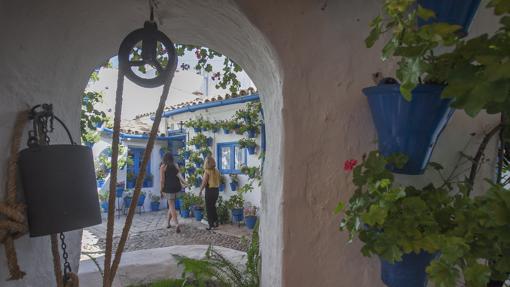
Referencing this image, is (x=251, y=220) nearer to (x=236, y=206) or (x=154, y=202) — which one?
(x=236, y=206)

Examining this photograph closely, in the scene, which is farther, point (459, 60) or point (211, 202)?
point (211, 202)

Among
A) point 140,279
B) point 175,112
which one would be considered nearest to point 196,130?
point 175,112

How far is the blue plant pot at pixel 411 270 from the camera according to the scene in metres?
0.82

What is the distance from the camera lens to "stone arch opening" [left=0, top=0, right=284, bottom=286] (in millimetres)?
945

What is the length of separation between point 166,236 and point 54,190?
15.4 ft

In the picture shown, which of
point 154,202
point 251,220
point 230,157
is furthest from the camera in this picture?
point 154,202

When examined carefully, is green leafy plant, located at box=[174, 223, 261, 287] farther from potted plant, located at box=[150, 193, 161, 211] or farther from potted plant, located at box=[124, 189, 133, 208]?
potted plant, located at box=[150, 193, 161, 211]

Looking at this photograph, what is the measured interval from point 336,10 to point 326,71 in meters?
0.20

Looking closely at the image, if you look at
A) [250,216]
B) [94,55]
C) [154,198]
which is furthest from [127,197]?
[94,55]

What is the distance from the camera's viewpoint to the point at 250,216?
568 centimetres

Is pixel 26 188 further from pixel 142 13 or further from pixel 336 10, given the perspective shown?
pixel 336 10

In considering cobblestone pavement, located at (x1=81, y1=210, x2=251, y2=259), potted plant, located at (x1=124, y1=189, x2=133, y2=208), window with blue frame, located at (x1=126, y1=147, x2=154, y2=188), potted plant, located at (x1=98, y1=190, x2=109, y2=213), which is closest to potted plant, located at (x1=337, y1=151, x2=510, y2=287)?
cobblestone pavement, located at (x1=81, y1=210, x2=251, y2=259)

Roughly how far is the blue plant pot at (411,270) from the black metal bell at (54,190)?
2.84ft

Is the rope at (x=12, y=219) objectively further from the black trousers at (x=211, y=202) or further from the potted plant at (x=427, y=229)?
the black trousers at (x=211, y=202)
